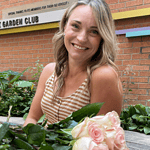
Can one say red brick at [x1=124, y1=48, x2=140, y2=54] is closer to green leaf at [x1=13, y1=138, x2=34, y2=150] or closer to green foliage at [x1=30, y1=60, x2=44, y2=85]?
green foliage at [x1=30, y1=60, x2=44, y2=85]

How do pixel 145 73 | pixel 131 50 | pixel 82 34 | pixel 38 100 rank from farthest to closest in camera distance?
pixel 131 50
pixel 145 73
pixel 38 100
pixel 82 34

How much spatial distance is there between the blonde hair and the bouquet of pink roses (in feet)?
2.84

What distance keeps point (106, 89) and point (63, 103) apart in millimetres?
333

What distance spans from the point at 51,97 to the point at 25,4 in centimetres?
389

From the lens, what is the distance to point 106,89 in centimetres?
124

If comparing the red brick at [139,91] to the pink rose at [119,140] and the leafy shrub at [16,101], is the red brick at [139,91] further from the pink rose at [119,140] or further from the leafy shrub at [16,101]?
the pink rose at [119,140]

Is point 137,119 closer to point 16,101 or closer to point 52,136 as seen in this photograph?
point 16,101

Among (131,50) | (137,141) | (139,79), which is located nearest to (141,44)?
(131,50)

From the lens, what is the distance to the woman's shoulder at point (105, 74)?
1.24m

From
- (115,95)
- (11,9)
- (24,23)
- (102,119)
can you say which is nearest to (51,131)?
(102,119)

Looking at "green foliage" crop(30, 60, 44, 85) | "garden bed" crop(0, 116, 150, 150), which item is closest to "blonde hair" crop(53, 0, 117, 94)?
"garden bed" crop(0, 116, 150, 150)

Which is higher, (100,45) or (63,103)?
(100,45)

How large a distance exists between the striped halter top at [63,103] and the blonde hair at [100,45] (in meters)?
0.08

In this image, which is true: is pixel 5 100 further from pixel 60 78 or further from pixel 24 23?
pixel 60 78
